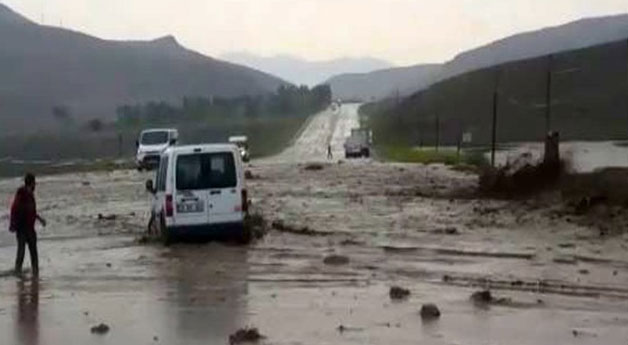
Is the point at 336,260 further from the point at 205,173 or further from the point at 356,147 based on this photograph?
the point at 356,147

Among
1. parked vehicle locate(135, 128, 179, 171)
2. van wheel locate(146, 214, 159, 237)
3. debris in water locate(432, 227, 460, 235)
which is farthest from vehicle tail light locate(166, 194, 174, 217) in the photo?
parked vehicle locate(135, 128, 179, 171)

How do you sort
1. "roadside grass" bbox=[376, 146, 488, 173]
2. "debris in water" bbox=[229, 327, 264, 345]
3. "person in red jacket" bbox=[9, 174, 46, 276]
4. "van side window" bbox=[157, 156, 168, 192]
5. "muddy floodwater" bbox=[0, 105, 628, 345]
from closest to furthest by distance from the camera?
"debris in water" bbox=[229, 327, 264, 345], "muddy floodwater" bbox=[0, 105, 628, 345], "person in red jacket" bbox=[9, 174, 46, 276], "van side window" bbox=[157, 156, 168, 192], "roadside grass" bbox=[376, 146, 488, 173]

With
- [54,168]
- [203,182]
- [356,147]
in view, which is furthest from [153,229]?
[356,147]

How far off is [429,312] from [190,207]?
9644 mm

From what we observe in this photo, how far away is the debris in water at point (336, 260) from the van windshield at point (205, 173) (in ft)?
9.90

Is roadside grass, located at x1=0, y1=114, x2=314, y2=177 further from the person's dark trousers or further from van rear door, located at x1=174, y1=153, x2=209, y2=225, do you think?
the person's dark trousers

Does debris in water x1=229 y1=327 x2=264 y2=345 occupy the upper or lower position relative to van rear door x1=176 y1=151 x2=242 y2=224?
lower

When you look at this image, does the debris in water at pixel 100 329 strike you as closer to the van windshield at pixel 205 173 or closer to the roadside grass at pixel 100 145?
the van windshield at pixel 205 173

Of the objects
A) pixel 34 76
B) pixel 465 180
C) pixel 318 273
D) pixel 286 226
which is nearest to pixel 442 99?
pixel 34 76

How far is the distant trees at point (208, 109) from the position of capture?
14100cm

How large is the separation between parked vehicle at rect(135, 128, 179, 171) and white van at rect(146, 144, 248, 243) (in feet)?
122

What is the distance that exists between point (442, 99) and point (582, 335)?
429 ft

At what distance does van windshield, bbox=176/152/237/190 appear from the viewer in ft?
79.8

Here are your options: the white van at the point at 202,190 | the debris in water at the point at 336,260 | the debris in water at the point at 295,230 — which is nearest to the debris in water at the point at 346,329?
the debris in water at the point at 336,260
